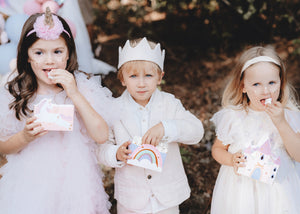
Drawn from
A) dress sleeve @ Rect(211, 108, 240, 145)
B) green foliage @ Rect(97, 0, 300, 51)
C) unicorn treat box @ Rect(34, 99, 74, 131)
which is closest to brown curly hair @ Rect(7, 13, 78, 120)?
unicorn treat box @ Rect(34, 99, 74, 131)

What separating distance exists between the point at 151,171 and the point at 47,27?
1128 millimetres

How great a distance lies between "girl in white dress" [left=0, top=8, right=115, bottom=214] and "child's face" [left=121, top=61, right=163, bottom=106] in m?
0.24

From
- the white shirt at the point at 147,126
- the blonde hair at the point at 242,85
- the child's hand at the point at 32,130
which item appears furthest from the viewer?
the blonde hair at the point at 242,85

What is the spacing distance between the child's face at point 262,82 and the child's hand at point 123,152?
90 cm

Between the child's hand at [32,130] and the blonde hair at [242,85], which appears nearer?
the child's hand at [32,130]

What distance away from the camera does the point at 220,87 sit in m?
4.91

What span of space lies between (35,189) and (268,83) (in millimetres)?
1625

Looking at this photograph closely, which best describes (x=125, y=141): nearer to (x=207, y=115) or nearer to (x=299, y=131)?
(x=299, y=131)

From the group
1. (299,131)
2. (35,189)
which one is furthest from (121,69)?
(299,131)

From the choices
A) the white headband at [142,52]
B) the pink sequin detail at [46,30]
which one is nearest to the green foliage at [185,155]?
the white headband at [142,52]

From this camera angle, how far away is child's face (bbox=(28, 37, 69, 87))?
6.61 feet

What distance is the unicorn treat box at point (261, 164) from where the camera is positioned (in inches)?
79.1

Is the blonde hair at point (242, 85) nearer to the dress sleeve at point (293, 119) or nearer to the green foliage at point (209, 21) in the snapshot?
the dress sleeve at point (293, 119)
